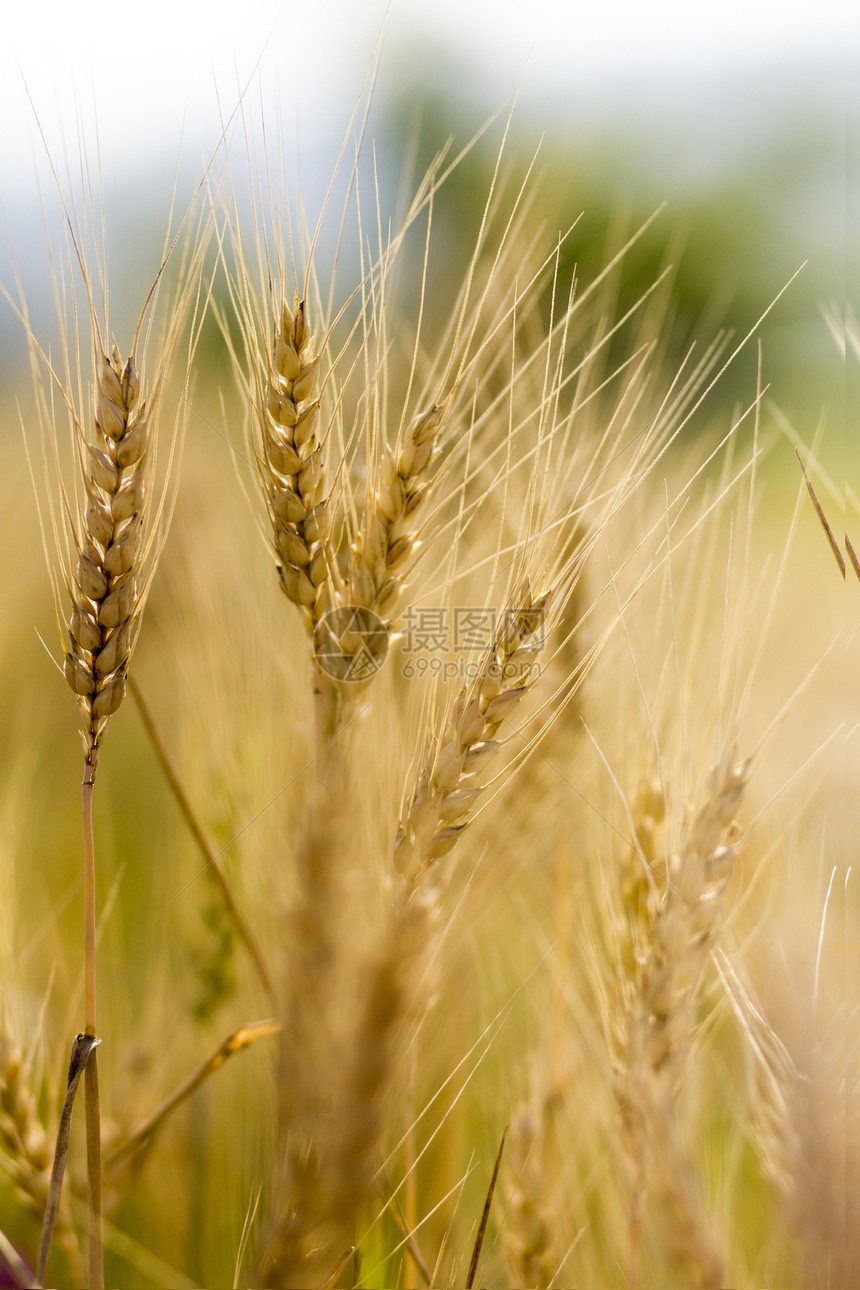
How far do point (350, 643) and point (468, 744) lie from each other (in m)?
0.10

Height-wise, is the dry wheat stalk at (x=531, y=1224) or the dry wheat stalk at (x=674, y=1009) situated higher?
the dry wheat stalk at (x=674, y=1009)

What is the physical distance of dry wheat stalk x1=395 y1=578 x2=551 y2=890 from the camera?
47cm

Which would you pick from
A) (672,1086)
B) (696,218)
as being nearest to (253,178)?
(672,1086)

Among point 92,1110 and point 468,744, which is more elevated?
point 468,744

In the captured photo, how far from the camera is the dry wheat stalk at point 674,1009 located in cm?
49

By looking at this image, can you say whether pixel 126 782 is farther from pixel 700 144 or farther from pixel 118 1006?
pixel 700 144

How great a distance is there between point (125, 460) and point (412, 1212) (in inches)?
22.8

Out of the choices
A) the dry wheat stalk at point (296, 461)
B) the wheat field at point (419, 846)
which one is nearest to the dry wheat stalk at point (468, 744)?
the wheat field at point (419, 846)

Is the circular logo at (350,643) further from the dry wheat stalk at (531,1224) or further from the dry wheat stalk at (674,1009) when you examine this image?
the dry wheat stalk at (531,1224)

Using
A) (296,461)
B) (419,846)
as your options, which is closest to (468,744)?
(419,846)

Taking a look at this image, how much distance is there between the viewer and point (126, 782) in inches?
49.9

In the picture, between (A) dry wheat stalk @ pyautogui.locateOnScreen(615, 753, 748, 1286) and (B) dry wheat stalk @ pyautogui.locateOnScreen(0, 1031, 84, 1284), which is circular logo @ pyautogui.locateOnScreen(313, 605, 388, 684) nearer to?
(A) dry wheat stalk @ pyautogui.locateOnScreen(615, 753, 748, 1286)

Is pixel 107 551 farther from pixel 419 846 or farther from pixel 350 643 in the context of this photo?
pixel 419 846

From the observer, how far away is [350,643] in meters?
0.51
